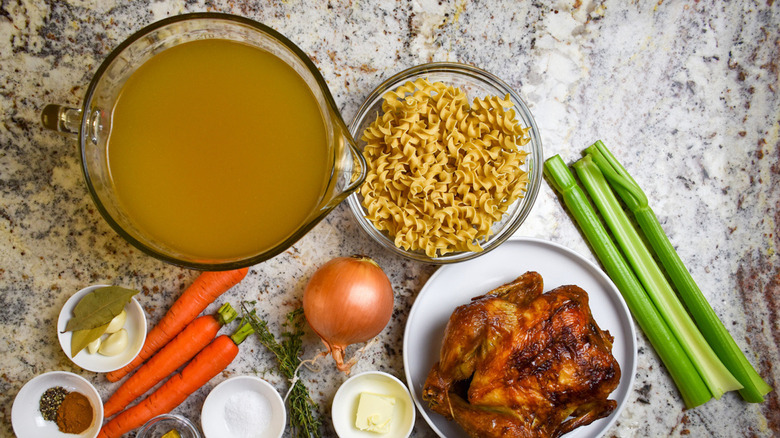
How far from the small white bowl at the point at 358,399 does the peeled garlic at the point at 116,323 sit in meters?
0.76

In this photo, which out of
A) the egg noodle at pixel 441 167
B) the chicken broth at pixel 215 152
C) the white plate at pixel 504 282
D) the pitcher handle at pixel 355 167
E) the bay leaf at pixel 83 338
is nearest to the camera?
the chicken broth at pixel 215 152

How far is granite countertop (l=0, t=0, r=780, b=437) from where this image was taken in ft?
5.97

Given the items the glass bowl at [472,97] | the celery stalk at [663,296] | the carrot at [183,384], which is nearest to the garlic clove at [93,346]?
the carrot at [183,384]

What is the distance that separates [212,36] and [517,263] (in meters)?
1.21

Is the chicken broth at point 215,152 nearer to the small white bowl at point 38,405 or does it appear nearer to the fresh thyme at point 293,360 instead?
the fresh thyme at point 293,360

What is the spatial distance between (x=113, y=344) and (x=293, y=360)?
601 mm

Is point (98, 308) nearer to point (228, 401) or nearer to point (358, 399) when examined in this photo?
point (228, 401)

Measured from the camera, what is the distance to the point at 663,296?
1.96 meters

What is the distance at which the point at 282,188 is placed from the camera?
1.32 meters

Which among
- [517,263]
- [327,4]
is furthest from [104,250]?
[517,263]

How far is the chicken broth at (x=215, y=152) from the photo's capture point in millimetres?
1285

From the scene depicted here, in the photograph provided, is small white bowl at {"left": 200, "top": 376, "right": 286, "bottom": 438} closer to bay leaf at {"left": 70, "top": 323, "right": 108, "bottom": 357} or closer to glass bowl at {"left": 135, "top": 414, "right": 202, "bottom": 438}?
glass bowl at {"left": 135, "top": 414, "right": 202, "bottom": 438}

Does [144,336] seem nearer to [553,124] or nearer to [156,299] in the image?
[156,299]

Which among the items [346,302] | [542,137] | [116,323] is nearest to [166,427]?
[116,323]
